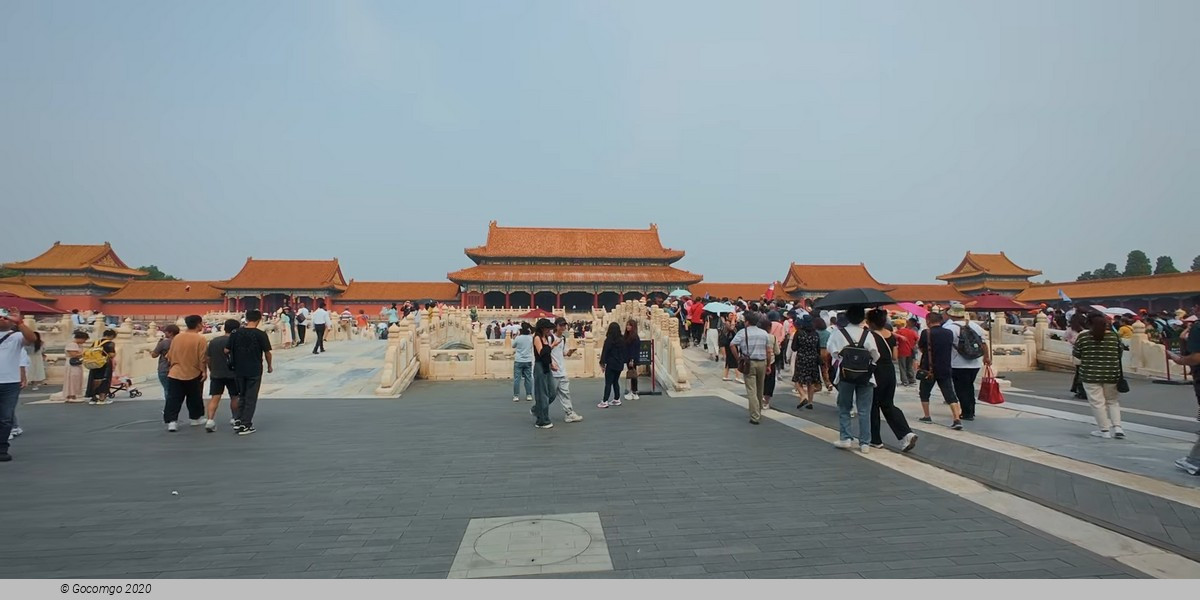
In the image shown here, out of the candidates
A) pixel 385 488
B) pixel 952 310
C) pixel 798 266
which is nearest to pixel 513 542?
pixel 385 488

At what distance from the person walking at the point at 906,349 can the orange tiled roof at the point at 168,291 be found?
142 ft

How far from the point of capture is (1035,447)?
5.56 m

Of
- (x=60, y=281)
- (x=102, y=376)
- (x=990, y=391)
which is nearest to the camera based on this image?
(x=990, y=391)

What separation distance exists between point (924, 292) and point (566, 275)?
1078 inches

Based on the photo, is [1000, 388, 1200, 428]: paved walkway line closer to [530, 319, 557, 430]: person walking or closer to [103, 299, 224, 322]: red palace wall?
[530, 319, 557, 430]: person walking

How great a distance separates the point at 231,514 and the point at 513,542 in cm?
215

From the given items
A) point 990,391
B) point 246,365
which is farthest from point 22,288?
point 990,391

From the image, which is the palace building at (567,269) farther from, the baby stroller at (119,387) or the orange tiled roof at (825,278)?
the baby stroller at (119,387)

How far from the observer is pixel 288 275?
4078 cm

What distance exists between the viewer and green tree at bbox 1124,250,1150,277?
60500 mm

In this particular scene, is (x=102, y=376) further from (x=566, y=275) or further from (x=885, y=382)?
(x=566, y=275)

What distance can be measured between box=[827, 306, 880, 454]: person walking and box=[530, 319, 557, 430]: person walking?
3.30 m

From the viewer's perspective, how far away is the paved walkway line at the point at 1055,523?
296cm

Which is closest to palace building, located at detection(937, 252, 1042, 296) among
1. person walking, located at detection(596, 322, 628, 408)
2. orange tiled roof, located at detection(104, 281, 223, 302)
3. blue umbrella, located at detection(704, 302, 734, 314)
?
blue umbrella, located at detection(704, 302, 734, 314)
